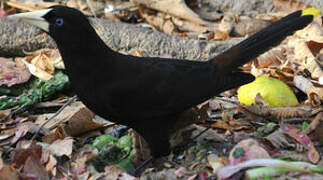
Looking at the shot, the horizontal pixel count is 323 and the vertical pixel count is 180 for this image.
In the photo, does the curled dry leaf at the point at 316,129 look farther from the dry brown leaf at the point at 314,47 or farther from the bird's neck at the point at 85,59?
the dry brown leaf at the point at 314,47

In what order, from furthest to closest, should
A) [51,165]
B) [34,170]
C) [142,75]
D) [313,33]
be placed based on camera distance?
[313,33] < [142,75] < [51,165] < [34,170]

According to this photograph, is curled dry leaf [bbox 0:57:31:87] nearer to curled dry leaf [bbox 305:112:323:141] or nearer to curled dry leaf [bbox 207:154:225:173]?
curled dry leaf [bbox 207:154:225:173]

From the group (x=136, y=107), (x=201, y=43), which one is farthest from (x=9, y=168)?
(x=201, y=43)

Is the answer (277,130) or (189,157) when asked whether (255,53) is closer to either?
(277,130)

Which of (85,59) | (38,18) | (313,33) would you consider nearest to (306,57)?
(313,33)

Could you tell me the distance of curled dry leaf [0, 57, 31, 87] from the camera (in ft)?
14.5

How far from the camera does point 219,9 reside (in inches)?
247

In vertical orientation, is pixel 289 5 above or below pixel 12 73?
above

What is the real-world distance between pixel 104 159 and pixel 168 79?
2.31ft

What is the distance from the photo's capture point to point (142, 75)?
3232 mm

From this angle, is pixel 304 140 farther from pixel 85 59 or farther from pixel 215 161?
pixel 85 59

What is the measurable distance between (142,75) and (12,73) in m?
1.84

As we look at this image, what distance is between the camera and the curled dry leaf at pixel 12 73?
14.5ft

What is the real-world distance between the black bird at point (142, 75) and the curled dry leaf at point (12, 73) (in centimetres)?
146
